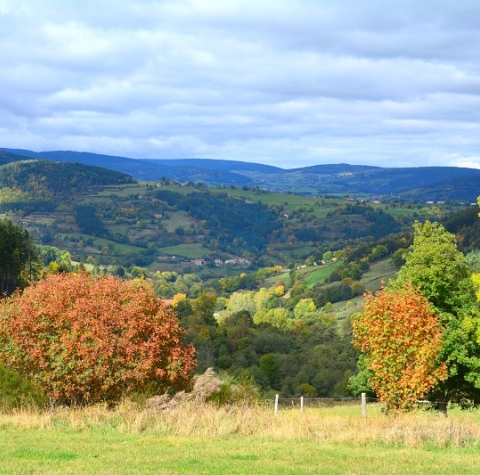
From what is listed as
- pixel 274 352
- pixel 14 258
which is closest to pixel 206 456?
pixel 14 258

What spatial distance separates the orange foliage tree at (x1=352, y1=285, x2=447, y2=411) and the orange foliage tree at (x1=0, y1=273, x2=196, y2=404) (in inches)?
313

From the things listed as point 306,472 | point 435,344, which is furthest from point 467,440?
point 435,344

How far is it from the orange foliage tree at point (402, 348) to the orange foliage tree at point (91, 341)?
26.1 ft

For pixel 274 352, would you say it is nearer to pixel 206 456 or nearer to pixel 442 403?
pixel 442 403

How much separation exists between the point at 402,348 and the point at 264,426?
11.6 metres

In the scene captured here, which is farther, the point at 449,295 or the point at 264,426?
the point at 449,295

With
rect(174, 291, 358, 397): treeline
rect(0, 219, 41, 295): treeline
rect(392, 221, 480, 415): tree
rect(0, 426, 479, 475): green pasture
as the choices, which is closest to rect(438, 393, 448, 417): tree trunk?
rect(392, 221, 480, 415): tree

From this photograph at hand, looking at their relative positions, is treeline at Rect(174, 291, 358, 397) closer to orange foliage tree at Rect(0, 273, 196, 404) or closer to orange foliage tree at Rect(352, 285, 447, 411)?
orange foliage tree at Rect(352, 285, 447, 411)

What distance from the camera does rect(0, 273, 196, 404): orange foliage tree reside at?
28016mm

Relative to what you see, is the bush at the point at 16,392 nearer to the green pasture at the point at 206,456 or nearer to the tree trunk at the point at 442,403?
the green pasture at the point at 206,456

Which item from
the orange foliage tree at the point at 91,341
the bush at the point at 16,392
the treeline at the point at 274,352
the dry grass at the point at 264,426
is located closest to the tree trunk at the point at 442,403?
the orange foliage tree at the point at 91,341

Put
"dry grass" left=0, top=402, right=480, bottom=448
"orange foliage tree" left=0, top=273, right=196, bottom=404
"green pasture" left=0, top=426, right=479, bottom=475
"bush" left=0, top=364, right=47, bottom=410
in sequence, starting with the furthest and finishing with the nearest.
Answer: "orange foliage tree" left=0, top=273, right=196, bottom=404 < "bush" left=0, top=364, right=47, bottom=410 < "dry grass" left=0, top=402, right=480, bottom=448 < "green pasture" left=0, top=426, right=479, bottom=475

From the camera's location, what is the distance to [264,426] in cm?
2070

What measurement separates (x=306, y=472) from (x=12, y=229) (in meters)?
89.5
